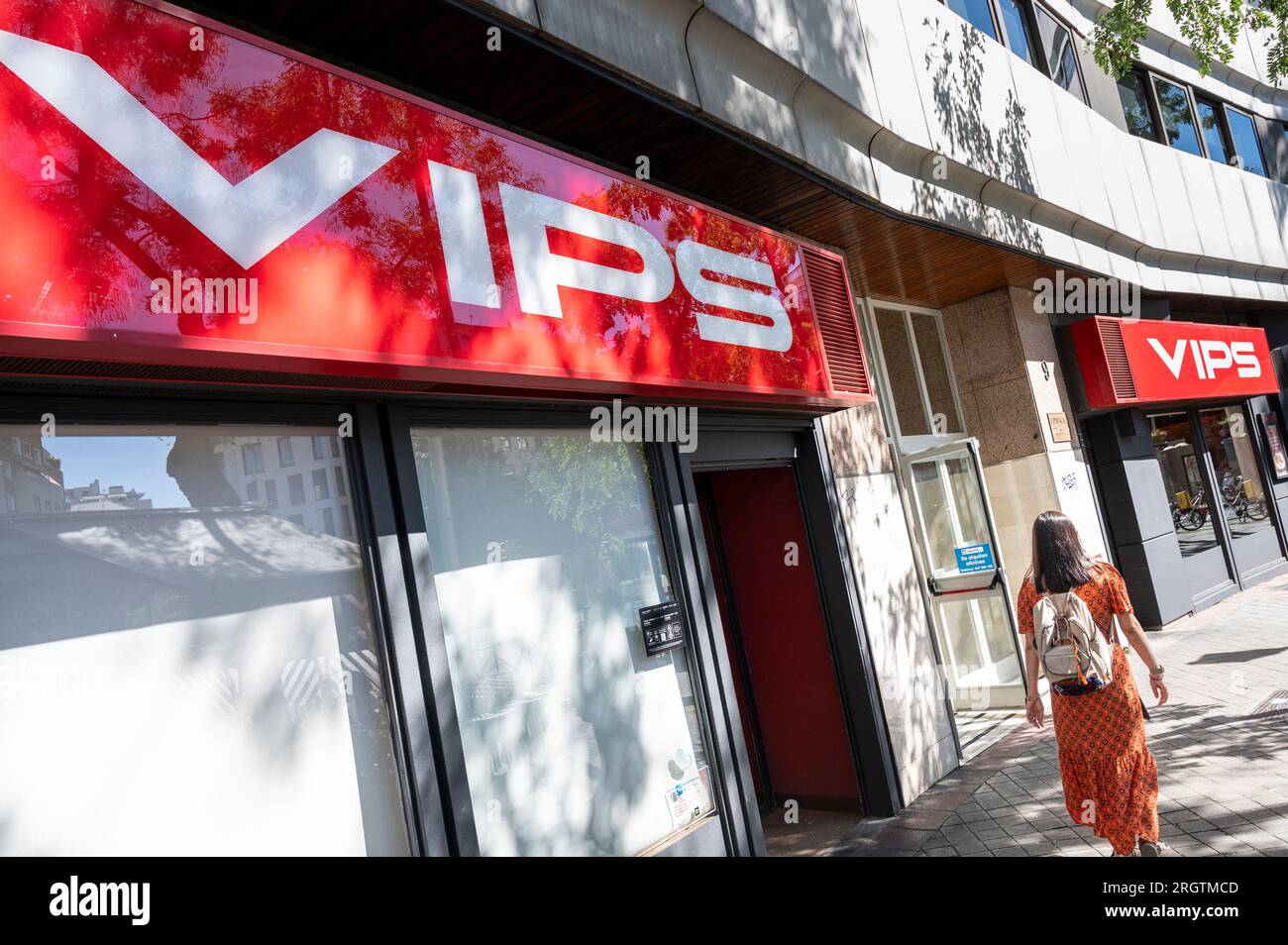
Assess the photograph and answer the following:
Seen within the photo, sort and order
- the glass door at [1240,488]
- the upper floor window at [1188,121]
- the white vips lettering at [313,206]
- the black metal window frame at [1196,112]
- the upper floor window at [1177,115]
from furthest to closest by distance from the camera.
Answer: the glass door at [1240,488] → the upper floor window at [1177,115] → the black metal window frame at [1196,112] → the upper floor window at [1188,121] → the white vips lettering at [313,206]

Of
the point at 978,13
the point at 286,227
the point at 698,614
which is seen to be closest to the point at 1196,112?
the point at 978,13

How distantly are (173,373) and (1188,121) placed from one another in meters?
15.7

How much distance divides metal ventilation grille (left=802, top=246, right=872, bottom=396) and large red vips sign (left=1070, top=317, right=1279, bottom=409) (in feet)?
17.7

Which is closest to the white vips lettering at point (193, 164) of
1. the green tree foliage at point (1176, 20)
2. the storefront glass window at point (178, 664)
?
the storefront glass window at point (178, 664)

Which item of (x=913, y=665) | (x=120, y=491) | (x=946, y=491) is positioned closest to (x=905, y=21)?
(x=946, y=491)

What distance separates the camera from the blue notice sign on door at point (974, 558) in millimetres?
7637

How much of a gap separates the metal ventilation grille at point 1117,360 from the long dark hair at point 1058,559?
7.09 m

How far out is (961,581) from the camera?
7.82 metres

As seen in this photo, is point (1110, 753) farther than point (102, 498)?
Yes

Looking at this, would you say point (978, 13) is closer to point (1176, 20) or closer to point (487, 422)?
point (1176, 20)

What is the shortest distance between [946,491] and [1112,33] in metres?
6.70

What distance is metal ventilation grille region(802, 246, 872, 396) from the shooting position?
6211 mm

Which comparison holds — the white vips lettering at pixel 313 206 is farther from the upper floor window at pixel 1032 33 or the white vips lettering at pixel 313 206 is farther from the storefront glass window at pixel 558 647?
the upper floor window at pixel 1032 33
